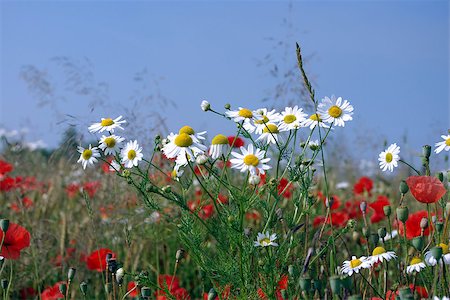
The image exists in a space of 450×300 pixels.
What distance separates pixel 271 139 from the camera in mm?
2033

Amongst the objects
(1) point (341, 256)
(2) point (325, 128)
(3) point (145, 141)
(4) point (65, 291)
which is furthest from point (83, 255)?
(2) point (325, 128)

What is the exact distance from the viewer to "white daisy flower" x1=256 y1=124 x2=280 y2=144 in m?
2.03

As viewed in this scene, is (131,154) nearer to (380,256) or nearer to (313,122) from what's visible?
(313,122)

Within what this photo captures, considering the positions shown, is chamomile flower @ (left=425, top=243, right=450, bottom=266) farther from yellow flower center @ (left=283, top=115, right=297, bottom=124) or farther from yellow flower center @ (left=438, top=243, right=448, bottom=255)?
yellow flower center @ (left=283, top=115, right=297, bottom=124)

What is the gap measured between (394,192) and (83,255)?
2.40 m

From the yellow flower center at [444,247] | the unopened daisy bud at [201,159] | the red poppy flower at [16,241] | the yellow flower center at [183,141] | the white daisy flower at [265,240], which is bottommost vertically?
the white daisy flower at [265,240]

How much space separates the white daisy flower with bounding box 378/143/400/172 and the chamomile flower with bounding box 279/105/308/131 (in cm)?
31

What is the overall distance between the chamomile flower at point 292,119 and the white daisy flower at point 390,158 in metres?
0.31

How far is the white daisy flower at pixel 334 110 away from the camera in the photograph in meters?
2.06

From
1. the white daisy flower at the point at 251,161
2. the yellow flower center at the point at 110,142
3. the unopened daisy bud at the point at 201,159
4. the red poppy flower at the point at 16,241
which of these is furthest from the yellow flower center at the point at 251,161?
the red poppy flower at the point at 16,241

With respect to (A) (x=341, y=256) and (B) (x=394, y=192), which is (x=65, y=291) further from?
(B) (x=394, y=192)

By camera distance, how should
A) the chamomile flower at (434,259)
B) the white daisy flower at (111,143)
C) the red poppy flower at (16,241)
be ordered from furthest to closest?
1. the red poppy flower at (16,241)
2. the white daisy flower at (111,143)
3. the chamomile flower at (434,259)

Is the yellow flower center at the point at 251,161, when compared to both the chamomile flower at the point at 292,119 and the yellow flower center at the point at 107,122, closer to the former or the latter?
the chamomile flower at the point at 292,119

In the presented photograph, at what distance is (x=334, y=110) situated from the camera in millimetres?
2068
